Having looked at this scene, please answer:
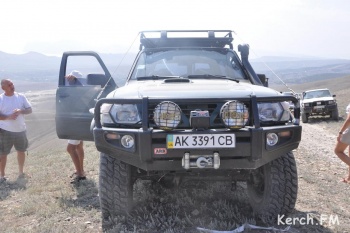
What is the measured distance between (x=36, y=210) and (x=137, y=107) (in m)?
2.08

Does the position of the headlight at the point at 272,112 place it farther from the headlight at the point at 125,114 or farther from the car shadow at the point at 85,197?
the car shadow at the point at 85,197

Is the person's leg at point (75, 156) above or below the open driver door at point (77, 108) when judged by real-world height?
below

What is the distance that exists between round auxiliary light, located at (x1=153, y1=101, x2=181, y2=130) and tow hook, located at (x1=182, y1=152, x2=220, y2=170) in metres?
0.29

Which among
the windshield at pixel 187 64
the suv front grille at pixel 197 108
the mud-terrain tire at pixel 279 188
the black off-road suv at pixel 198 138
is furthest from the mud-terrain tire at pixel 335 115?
the suv front grille at pixel 197 108

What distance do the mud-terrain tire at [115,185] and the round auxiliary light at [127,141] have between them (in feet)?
1.32

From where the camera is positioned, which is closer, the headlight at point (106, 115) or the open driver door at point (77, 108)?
the headlight at point (106, 115)

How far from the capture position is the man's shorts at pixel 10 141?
6.61m

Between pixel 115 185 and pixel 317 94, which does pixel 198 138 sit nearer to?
pixel 115 185

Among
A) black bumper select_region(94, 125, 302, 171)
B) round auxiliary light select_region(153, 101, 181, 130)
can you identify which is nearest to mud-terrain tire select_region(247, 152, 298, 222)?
black bumper select_region(94, 125, 302, 171)

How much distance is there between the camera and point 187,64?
16.0 feet

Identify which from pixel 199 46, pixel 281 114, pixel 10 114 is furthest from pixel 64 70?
pixel 281 114

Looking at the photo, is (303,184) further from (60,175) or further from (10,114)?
(10,114)

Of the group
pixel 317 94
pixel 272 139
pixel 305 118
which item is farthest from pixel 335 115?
pixel 272 139

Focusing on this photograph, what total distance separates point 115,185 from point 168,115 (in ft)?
3.12
